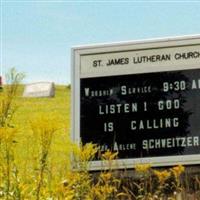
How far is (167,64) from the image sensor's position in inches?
310

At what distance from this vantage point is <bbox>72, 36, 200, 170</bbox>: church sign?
764cm

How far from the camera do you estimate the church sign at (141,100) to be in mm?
7637

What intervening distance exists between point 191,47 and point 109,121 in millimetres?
1165

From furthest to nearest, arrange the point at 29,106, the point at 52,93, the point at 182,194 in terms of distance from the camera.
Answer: the point at 52,93 → the point at 29,106 → the point at 182,194

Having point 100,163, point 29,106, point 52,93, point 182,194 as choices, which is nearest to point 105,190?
point 182,194

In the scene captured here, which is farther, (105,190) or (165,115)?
(165,115)

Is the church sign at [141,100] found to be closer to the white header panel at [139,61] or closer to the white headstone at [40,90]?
the white header panel at [139,61]

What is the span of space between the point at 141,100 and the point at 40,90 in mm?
32931

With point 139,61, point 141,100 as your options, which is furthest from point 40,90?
point 141,100

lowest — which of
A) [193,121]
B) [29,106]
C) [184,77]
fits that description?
[193,121]

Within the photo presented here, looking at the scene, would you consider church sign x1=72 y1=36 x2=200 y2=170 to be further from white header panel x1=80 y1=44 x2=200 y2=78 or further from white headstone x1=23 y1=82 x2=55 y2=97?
white headstone x1=23 y1=82 x2=55 y2=97

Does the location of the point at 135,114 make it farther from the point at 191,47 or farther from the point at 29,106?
the point at 29,106

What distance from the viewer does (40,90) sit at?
40.6 meters

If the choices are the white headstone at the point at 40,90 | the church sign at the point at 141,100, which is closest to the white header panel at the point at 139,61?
the church sign at the point at 141,100
